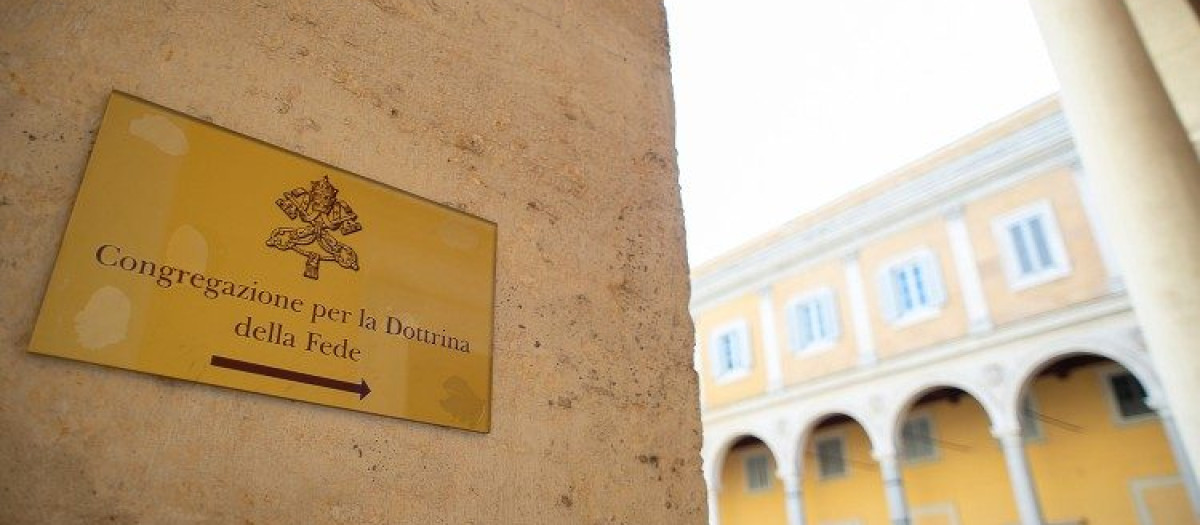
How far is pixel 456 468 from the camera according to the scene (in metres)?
1.35

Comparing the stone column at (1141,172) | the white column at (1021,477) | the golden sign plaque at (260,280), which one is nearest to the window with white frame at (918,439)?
the white column at (1021,477)

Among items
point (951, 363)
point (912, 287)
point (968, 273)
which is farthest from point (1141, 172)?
point (912, 287)

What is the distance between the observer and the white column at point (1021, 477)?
11.8m

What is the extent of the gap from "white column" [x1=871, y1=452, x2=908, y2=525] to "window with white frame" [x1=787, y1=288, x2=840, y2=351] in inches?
112

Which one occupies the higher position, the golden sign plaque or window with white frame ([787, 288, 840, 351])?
window with white frame ([787, 288, 840, 351])

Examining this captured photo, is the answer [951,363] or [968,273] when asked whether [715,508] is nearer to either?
[951,363]

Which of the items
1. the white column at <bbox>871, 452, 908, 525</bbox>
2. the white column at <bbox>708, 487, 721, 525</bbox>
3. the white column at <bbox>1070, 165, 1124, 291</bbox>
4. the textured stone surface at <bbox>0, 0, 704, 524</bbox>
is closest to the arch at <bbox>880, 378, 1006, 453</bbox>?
the white column at <bbox>871, 452, 908, 525</bbox>

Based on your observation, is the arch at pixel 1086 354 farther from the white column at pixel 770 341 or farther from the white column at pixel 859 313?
the white column at pixel 770 341

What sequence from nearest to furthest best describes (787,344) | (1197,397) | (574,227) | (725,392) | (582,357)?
(582,357), (574,227), (1197,397), (787,344), (725,392)

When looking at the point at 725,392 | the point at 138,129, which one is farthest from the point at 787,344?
the point at 138,129

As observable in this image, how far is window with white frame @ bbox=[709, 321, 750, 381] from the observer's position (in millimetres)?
→ 17953

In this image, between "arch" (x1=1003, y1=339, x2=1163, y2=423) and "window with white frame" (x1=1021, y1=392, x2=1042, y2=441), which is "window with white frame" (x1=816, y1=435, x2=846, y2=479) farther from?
"arch" (x1=1003, y1=339, x2=1163, y2=423)

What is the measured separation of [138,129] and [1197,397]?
3755 millimetres

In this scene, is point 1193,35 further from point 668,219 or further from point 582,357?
point 582,357
